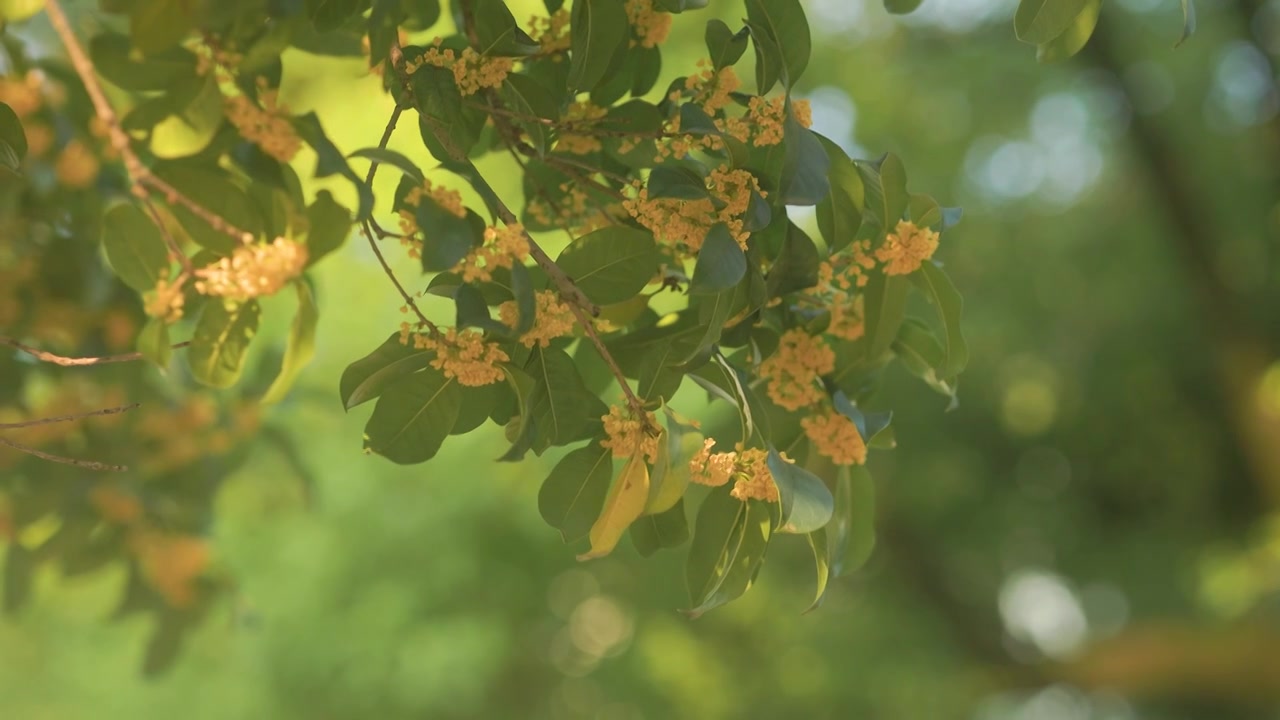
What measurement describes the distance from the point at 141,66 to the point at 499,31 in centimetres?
36

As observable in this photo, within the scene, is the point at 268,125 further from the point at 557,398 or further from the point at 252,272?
the point at 557,398

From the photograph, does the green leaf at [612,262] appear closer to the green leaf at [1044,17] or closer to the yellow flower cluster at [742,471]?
the yellow flower cluster at [742,471]

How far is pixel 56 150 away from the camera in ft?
3.72

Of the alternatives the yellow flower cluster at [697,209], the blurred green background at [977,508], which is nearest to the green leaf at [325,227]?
the yellow flower cluster at [697,209]

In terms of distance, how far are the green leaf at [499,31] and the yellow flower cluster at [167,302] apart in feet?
0.98

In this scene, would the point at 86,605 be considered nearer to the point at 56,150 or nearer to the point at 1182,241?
the point at 56,150

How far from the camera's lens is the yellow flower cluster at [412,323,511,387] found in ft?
1.96

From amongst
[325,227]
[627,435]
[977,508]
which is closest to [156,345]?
[325,227]

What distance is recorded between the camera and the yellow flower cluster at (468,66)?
0.62m

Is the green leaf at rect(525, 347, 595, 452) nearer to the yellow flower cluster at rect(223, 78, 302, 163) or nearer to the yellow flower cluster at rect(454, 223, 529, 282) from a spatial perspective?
the yellow flower cluster at rect(454, 223, 529, 282)

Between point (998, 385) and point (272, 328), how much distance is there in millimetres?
2260

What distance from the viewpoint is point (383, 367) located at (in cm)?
61

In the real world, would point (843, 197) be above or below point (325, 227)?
above

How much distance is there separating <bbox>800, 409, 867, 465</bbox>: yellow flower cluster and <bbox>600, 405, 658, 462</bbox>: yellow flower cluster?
0.12 m
